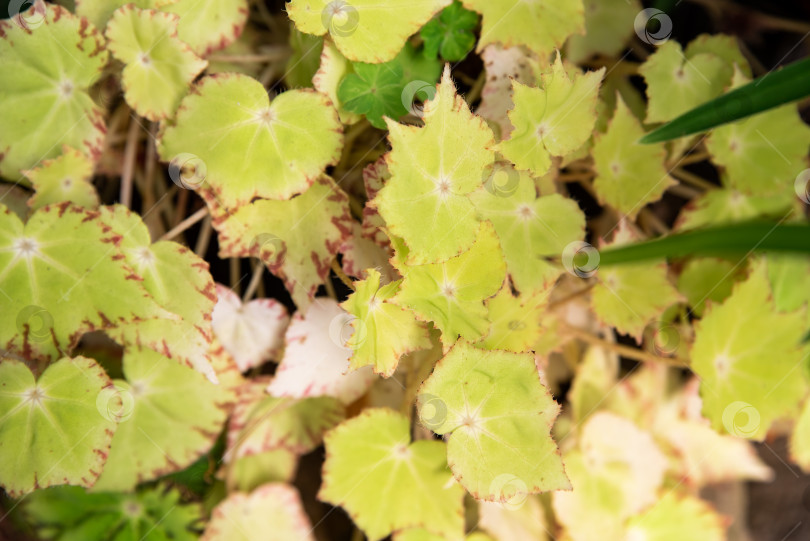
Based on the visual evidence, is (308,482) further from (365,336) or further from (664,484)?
(664,484)

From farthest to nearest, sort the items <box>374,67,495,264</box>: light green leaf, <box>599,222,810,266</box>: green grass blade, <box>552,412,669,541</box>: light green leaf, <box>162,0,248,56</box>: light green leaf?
<box>552,412,669,541</box>: light green leaf → <box>162,0,248,56</box>: light green leaf → <box>374,67,495,264</box>: light green leaf → <box>599,222,810,266</box>: green grass blade

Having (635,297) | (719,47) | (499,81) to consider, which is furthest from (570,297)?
(719,47)

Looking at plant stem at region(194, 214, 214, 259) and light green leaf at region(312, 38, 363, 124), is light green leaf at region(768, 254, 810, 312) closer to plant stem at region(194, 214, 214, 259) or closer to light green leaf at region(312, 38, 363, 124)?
light green leaf at region(312, 38, 363, 124)

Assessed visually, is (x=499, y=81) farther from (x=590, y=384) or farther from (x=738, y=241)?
(x=590, y=384)

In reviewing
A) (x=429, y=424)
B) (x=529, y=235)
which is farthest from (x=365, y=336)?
(x=529, y=235)

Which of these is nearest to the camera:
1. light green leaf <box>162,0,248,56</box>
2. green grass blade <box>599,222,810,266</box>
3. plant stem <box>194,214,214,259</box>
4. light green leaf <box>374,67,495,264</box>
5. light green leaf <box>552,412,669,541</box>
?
green grass blade <box>599,222,810,266</box>

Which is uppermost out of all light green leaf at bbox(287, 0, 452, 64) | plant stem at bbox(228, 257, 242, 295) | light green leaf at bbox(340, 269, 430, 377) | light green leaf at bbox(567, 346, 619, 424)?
light green leaf at bbox(287, 0, 452, 64)

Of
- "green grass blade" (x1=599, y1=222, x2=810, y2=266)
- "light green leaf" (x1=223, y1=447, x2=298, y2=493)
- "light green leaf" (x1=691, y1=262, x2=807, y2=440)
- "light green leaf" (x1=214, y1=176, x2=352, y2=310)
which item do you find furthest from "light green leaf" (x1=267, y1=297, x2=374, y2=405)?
"light green leaf" (x1=691, y1=262, x2=807, y2=440)
